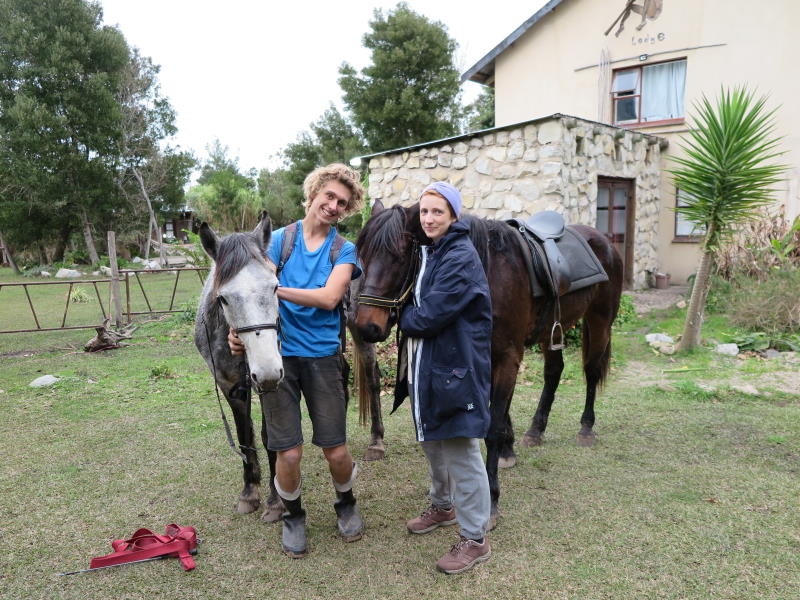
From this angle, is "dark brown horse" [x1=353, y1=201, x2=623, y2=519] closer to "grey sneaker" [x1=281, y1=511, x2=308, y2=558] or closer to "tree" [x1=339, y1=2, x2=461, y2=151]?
"grey sneaker" [x1=281, y1=511, x2=308, y2=558]

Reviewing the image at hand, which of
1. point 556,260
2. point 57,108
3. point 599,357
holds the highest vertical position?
point 57,108

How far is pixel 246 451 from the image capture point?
10.8 ft

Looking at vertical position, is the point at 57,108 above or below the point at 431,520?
above

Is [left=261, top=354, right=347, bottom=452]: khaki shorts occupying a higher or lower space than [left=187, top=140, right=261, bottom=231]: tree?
lower

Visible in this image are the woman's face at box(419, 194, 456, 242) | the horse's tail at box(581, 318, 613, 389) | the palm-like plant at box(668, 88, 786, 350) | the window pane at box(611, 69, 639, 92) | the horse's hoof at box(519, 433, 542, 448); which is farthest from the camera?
the window pane at box(611, 69, 639, 92)

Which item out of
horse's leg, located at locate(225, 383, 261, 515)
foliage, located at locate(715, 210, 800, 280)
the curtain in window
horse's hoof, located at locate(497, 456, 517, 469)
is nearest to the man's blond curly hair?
horse's leg, located at locate(225, 383, 261, 515)

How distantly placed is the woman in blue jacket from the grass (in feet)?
1.32

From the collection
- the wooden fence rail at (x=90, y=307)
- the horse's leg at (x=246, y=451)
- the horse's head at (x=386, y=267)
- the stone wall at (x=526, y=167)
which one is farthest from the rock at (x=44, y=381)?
the stone wall at (x=526, y=167)

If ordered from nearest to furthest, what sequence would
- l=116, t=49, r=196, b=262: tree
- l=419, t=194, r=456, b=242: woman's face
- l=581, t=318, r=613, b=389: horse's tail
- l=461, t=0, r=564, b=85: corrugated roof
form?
l=419, t=194, r=456, b=242: woman's face < l=581, t=318, r=613, b=389: horse's tail < l=461, t=0, r=564, b=85: corrugated roof < l=116, t=49, r=196, b=262: tree

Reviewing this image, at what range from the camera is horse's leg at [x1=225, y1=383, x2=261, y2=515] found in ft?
10.1

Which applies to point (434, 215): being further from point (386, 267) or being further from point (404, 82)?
point (404, 82)

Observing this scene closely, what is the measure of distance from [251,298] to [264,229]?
1.35 ft

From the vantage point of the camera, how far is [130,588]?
252 cm

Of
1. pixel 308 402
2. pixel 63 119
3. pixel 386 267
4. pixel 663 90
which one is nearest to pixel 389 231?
pixel 386 267
